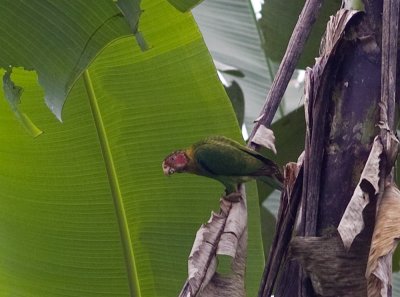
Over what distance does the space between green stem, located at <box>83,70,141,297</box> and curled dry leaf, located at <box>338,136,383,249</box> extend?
21.3 inches

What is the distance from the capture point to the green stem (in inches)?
45.8

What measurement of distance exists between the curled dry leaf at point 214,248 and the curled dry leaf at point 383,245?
15 cm

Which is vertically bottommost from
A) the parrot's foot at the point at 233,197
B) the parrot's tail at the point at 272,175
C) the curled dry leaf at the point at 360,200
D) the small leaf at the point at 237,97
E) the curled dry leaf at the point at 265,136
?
the curled dry leaf at the point at 360,200

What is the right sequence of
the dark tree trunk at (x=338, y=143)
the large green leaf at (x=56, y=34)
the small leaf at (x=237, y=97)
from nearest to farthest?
the dark tree trunk at (x=338, y=143) → the large green leaf at (x=56, y=34) → the small leaf at (x=237, y=97)

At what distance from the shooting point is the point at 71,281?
1.18 m

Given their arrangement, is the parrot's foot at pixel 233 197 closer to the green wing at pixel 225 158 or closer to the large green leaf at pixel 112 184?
the green wing at pixel 225 158

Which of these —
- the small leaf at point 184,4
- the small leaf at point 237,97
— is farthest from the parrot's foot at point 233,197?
the small leaf at point 237,97

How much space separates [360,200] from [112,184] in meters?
0.57

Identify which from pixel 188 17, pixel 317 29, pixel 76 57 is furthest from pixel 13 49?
pixel 317 29

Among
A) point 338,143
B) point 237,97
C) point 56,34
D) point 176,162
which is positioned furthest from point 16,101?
point 237,97

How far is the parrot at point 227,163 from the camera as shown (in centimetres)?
86

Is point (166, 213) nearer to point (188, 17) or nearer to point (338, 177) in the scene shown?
point (188, 17)

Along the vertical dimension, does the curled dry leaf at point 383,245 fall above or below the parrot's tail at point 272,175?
below

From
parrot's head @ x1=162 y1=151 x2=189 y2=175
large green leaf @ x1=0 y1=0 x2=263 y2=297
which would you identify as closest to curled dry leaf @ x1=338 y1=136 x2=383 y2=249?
parrot's head @ x1=162 y1=151 x2=189 y2=175
